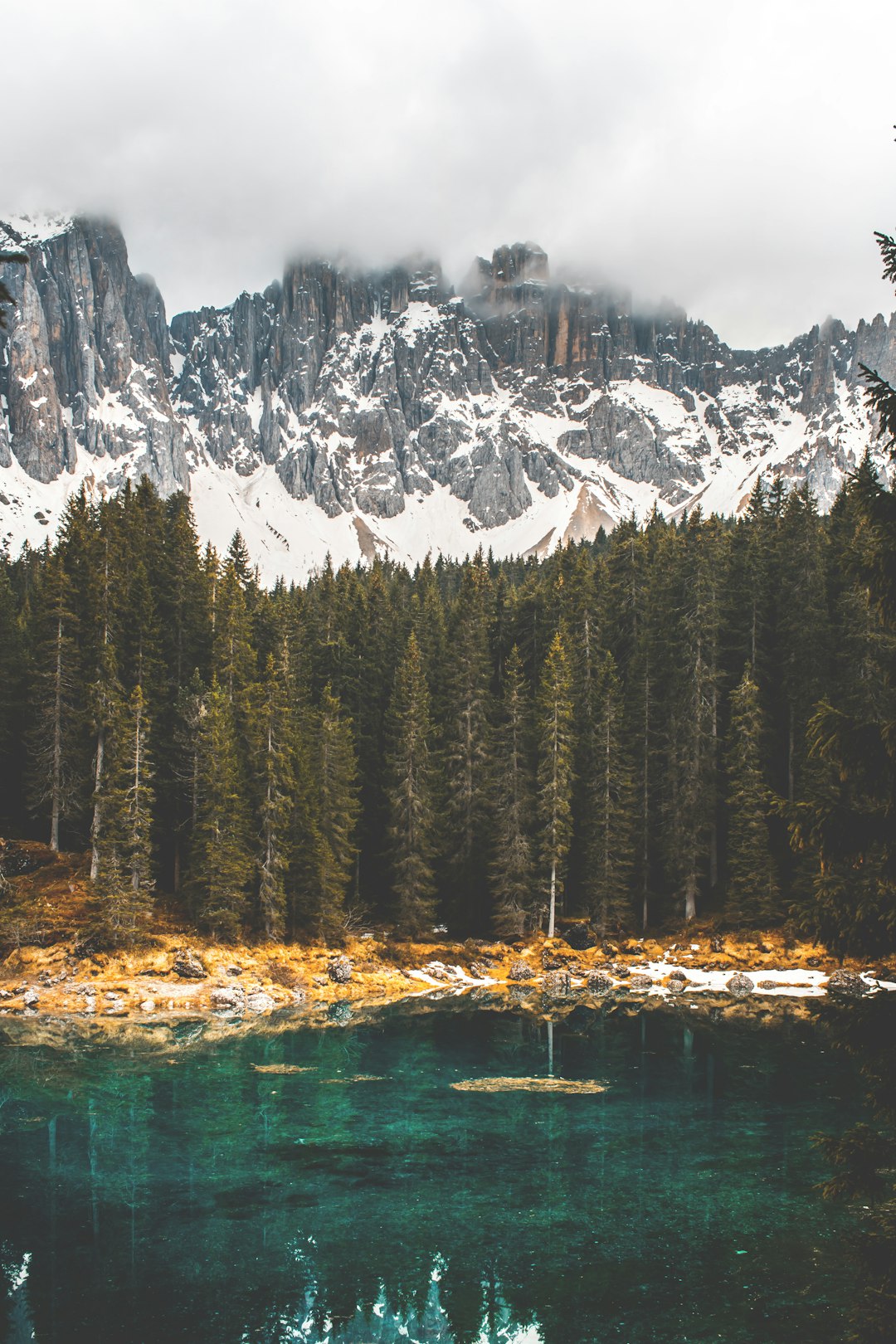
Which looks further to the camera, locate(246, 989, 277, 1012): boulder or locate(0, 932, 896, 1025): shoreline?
locate(246, 989, 277, 1012): boulder

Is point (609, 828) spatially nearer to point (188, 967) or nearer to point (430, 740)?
point (430, 740)

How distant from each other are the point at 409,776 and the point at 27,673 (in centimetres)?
2178

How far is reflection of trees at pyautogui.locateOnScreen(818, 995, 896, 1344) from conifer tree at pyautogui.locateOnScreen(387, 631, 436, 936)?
40700mm

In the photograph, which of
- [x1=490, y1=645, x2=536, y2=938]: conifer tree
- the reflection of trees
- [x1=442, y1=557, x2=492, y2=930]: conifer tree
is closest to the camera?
the reflection of trees

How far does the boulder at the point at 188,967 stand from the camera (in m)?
39.1

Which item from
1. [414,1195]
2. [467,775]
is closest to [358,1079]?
[414,1195]

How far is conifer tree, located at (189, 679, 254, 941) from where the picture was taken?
42156 millimetres

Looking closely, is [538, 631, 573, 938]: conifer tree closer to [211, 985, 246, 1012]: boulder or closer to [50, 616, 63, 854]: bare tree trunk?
[211, 985, 246, 1012]: boulder

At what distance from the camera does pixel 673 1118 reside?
25234mm

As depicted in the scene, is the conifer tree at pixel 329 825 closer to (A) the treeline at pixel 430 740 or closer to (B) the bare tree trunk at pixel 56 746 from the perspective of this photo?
(A) the treeline at pixel 430 740

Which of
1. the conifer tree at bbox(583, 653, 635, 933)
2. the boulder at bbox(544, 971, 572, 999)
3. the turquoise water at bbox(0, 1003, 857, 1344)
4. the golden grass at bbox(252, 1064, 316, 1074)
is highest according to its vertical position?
the conifer tree at bbox(583, 653, 635, 933)

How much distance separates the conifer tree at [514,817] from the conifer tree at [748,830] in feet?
35.3

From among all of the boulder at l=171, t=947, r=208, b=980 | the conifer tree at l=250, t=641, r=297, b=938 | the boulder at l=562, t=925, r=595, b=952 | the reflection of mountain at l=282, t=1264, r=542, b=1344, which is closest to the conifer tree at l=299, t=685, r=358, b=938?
the conifer tree at l=250, t=641, r=297, b=938

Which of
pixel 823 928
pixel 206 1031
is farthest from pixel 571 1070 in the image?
pixel 823 928
